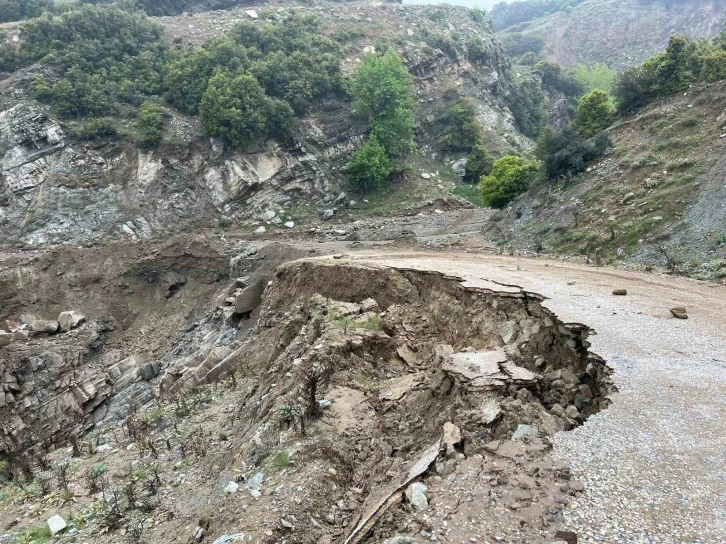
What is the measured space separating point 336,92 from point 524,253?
82.9ft

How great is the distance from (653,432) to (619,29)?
291 feet

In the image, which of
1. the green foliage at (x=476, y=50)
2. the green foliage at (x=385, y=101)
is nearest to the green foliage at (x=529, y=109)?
the green foliage at (x=476, y=50)

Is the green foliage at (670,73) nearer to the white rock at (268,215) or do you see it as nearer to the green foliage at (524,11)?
the white rock at (268,215)

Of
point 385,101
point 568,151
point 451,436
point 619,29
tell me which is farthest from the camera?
point 619,29

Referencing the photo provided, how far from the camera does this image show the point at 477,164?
1401 inches

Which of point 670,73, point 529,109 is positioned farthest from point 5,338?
point 529,109

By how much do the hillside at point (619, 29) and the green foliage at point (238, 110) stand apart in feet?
191

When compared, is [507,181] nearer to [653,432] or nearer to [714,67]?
[714,67]

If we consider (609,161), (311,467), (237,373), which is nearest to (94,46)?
(237,373)

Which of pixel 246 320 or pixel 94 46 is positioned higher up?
pixel 94 46

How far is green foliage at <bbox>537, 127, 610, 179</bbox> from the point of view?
19.6 metres

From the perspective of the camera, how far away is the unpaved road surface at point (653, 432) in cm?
319

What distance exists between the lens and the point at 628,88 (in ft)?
71.6

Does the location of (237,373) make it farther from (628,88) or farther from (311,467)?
(628,88)
